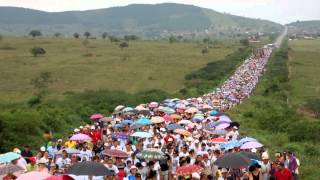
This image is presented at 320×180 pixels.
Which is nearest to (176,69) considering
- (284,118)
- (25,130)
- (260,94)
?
(260,94)

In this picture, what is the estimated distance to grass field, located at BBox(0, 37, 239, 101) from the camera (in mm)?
56094

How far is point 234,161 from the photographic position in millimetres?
11289

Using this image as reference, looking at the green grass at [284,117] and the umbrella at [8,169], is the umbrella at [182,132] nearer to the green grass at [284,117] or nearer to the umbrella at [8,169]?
the green grass at [284,117]

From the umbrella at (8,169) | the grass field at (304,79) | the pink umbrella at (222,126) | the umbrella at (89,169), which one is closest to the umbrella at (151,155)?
the umbrella at (89,169)

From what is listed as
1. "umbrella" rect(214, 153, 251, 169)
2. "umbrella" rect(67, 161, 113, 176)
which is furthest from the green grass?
"umbrella" rect(67, 161, 113, 176)

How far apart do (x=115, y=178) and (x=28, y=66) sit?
5913 centimetres

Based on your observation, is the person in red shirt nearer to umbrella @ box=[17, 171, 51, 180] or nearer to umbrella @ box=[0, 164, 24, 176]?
umbrella @ box=[17, 171, 51, 180]

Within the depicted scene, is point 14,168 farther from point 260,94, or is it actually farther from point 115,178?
point 260,94

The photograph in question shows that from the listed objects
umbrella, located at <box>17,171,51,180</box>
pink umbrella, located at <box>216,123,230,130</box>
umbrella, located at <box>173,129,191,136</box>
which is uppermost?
umbrella, located at <box>17,171,51,180</box>

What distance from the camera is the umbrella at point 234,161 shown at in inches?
442

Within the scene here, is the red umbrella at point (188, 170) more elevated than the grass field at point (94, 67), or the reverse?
the red umbrella at point (188, 170)

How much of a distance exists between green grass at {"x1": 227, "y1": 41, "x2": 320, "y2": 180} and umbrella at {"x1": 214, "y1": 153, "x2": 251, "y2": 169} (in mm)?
4510

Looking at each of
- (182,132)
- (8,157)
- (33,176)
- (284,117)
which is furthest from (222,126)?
(284,117)

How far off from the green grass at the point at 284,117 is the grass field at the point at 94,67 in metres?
10.7
